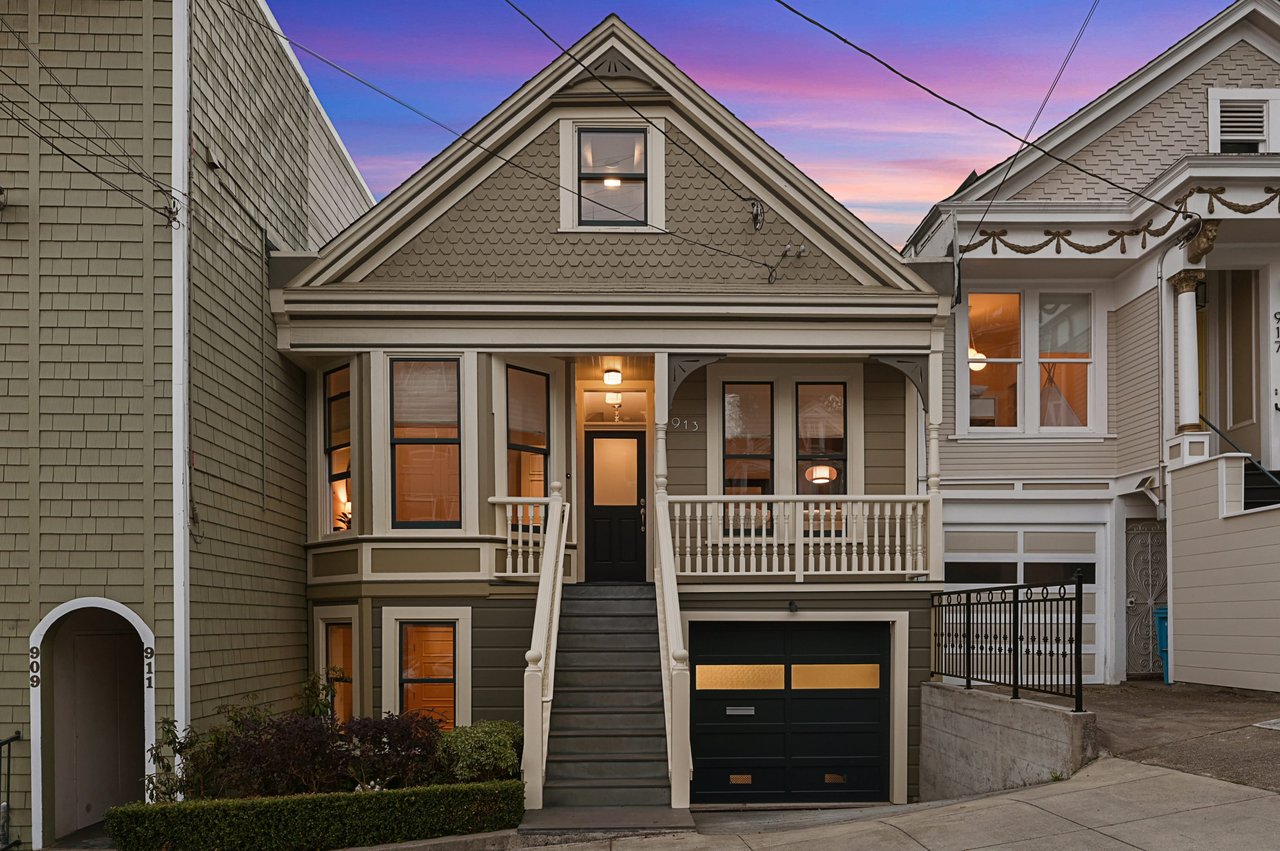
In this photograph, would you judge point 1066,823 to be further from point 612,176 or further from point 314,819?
point 612,176

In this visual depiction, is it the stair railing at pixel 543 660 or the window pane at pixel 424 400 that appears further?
the window pane at pixel 424 400

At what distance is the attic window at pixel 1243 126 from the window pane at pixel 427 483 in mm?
12059

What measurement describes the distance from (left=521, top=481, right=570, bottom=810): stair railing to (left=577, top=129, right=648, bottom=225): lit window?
367cm

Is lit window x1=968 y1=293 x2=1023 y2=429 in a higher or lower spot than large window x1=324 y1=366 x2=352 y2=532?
higher

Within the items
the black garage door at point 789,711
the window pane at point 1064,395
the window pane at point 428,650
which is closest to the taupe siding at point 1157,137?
the window pane at point 1064,395

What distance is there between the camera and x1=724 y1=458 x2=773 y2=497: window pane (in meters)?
14.0

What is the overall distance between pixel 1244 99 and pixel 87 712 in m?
17.1

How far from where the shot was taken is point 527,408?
13.4 m

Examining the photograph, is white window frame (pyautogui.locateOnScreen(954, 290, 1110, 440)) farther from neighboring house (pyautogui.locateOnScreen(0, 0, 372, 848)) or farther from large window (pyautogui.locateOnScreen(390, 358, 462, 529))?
neighboring house (pyautogui.locateOnScreen(0, 0, 372, 848))

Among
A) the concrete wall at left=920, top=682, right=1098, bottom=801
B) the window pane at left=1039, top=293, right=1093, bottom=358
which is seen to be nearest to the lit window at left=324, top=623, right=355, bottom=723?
the concrete wall at left=920, top=682, right=1098, bottom=801

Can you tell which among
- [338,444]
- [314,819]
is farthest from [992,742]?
[338,444]

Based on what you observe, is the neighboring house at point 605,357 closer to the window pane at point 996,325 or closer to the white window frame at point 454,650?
the white window frame at point 454,650

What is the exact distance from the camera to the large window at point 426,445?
12688 mm

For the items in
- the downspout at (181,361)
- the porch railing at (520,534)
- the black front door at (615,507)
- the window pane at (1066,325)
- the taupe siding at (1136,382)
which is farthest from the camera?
the window pane at (1066,325)
